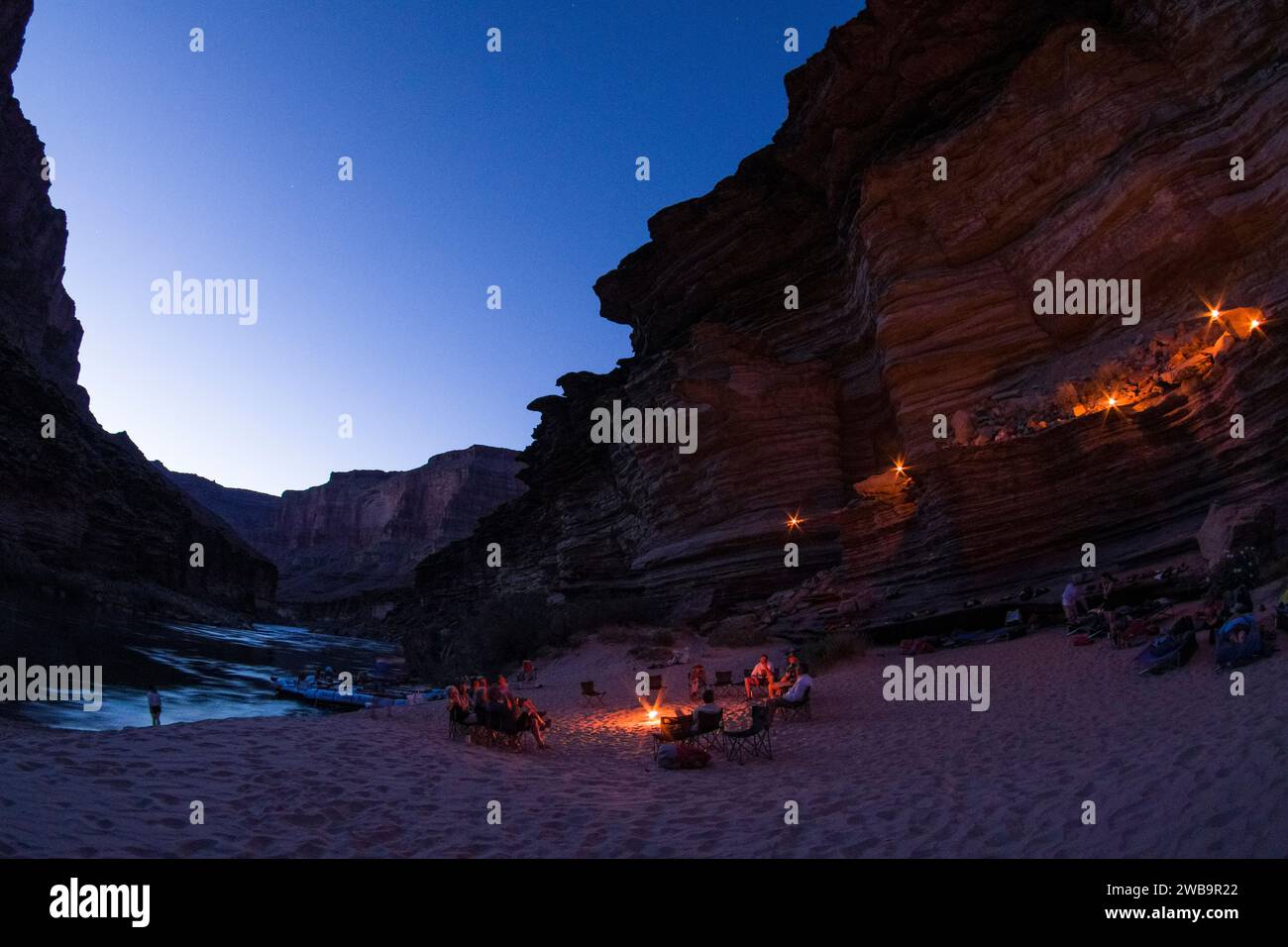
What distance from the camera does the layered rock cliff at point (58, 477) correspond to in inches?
2090

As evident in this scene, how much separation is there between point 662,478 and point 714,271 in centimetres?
1275

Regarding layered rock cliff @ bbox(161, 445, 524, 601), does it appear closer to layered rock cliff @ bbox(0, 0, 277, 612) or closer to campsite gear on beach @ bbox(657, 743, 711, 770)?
layered rock cliff @ bbox(0, 0, 277, 612)

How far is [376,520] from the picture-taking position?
15200 centimetres

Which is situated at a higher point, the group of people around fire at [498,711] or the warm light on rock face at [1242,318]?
the warm light on rock face at [1242,318]

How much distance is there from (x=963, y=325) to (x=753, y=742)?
19.0 metres

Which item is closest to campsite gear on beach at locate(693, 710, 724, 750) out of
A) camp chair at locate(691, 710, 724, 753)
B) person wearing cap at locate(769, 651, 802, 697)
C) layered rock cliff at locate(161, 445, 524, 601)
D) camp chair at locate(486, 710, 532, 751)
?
camp chair at locate(691, 710, 724, 753)

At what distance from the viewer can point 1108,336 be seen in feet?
68.7

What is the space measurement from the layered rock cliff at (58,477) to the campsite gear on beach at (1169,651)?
5947cm

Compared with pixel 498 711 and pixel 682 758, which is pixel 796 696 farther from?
pixel 498 711

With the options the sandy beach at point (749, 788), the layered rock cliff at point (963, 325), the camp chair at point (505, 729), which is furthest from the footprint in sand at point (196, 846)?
the layered rock cliff at point (963, 325)

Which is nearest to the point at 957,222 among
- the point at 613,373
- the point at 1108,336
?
the point at 1108,336

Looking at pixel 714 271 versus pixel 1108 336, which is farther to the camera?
pixel 714 271

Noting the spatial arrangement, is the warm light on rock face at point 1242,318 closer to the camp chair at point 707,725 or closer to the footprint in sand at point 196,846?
the camp chair at point 707,725
